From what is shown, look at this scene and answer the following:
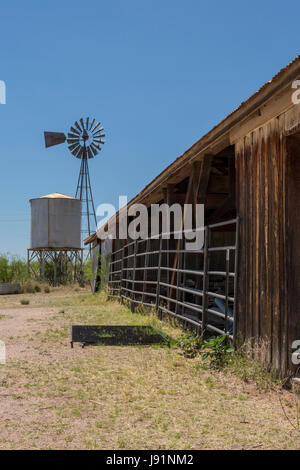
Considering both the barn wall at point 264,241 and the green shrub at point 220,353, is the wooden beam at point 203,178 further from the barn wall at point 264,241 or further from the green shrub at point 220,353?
the green shrub at point 220,353

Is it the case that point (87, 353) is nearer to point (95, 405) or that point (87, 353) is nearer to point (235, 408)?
point (95, 405)

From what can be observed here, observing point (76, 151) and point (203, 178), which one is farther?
point (76, 151)

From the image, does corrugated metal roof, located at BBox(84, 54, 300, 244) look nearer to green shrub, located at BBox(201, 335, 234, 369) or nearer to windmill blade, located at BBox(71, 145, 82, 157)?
green shrub, located at BBox(201, 335, 234, 369)

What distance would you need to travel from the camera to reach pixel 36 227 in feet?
95.9

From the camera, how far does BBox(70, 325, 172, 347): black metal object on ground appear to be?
691cm

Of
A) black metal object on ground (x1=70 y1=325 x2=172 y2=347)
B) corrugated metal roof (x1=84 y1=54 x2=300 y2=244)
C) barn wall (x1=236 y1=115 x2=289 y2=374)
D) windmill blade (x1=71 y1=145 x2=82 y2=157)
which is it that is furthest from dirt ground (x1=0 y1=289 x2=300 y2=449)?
windmill blade (x1=71 y1=145 x2=82 y2=157)

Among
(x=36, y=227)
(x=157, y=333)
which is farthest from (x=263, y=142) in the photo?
(x=36, y=227)

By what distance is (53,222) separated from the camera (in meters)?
28.8

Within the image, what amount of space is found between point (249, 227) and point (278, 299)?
1.06 metres

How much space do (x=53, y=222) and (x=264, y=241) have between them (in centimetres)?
2484

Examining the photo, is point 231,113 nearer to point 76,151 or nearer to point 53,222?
point 53,222

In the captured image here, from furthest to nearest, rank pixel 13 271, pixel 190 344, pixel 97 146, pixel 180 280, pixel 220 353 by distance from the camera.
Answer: pixel 97 146 < pixel 13 271 < pixel 180 280 < pixel 190 344 < pixel 220 353

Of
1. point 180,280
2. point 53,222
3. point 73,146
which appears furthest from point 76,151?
point 180,280

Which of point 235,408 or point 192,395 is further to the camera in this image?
point 192,395
